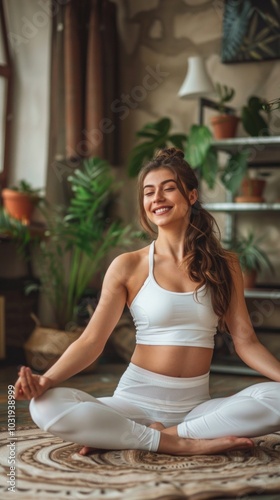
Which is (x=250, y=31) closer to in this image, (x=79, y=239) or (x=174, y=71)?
(x=174, y=71)

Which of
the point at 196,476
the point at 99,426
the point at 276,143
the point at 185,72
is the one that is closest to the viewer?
the point at 196,476

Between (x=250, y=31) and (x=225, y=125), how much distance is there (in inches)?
24.7

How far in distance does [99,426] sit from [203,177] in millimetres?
2218

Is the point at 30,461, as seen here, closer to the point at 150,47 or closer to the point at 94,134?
the point at 94,134

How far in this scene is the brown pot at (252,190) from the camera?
12.9 ft

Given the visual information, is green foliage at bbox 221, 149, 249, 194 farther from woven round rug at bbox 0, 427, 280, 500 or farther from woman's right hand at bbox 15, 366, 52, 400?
woman's right hand at bbox 15, 366, 52, 400

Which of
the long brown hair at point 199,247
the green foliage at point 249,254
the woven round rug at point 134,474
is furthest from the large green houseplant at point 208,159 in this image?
the woven round rug at point 134,474

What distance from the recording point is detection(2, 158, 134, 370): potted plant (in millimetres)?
3818

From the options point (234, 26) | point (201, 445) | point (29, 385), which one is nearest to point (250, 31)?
point (234, 26)

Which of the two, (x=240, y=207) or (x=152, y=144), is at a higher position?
(x=152, y=144)

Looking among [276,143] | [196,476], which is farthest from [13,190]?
[196,476]

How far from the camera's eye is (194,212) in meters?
2.22

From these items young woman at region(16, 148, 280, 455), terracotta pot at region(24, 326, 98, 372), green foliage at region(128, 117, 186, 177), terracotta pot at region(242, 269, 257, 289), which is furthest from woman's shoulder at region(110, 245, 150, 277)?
green foliage at region(128, 117, 186, 177)

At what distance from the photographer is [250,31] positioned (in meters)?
4.20
